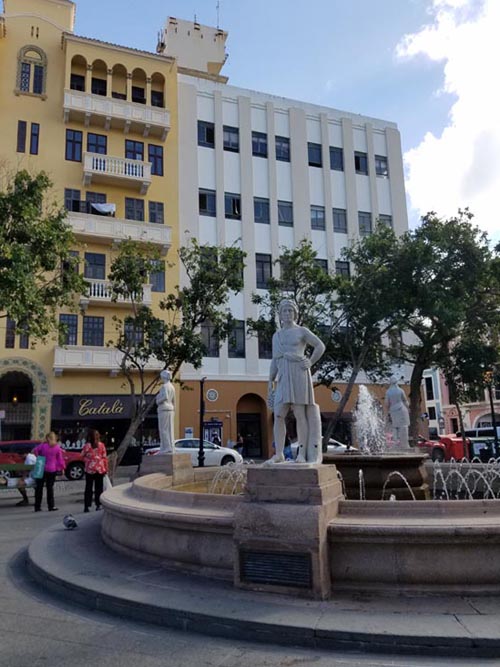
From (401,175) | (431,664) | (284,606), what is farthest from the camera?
(401,175)

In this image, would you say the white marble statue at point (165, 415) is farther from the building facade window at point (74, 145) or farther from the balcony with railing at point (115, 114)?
the balcony with railing at point (115, 114)

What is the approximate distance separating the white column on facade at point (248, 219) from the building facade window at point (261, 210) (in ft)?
1.26

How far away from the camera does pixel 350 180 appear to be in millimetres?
34625

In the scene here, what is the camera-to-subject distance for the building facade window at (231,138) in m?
32.1

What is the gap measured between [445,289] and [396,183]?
16.4m

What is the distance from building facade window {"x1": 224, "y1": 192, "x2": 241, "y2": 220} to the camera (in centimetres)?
3123

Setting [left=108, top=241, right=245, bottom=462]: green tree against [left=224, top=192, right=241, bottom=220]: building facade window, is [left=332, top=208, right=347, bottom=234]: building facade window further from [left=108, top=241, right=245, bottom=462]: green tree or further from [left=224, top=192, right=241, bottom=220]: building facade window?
[left=108, top=241, right=245, bottom=462]: green tree

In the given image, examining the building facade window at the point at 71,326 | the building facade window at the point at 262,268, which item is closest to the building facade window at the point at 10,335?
the building facade window at the point at 71,326

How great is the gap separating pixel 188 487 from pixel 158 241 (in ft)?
63.2

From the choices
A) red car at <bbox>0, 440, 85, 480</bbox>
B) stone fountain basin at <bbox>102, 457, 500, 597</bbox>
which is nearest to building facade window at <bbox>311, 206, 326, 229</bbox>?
red car at <bbox>0, 440, 85, 480</bbox>

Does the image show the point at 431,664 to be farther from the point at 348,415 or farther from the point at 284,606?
the point at 348,415

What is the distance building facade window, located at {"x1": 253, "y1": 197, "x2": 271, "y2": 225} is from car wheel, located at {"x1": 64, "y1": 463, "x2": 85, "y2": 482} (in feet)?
57.5

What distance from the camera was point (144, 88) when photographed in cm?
3112

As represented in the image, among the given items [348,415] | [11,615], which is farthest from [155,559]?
[348,415]
